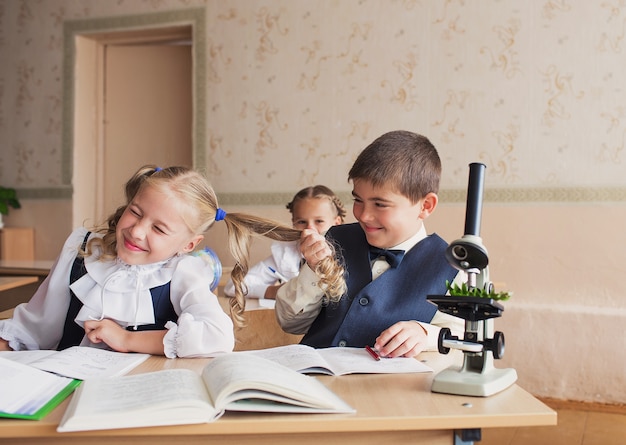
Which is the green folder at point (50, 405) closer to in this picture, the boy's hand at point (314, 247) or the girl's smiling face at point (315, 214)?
the boy's hand at point (314, 247)

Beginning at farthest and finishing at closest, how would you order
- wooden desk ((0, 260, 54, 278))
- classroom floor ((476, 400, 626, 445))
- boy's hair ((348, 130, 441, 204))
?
wooden desk ((0, 260, 54, 278)) → classroom floor ((476, 400, 626, 445)) → boy's hair ((348, 130, 441, 204))

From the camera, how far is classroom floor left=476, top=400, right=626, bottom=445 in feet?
10.0

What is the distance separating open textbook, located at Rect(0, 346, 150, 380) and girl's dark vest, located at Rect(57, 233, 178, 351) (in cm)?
26

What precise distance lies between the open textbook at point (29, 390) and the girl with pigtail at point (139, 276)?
17.3 inches

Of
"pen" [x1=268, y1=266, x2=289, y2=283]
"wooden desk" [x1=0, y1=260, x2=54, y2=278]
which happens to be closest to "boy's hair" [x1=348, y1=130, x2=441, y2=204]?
"pen" [x1=268, y1=266, x2=289, y2=283]

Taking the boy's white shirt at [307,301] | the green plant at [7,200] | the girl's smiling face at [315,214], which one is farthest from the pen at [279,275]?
→ the green plant at [7,200]

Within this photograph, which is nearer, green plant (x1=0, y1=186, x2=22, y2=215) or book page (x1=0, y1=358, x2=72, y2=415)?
book page (x1=0, y1=358, x2=72, y2=415)

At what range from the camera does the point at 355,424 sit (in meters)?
0.93

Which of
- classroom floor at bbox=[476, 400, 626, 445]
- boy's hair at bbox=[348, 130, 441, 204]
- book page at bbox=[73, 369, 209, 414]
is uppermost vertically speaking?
boy's hair at bbox=[348, 130, 441, 204]

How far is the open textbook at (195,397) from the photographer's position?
90cm

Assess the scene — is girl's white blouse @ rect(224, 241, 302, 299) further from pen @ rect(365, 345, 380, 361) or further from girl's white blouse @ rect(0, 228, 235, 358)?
pen @ rect(365, 345, 380, 361)

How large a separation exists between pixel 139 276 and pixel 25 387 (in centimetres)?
64

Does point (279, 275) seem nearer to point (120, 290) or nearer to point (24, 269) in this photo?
point (24, 269)

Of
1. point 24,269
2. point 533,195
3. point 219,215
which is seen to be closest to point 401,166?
point 219,215
